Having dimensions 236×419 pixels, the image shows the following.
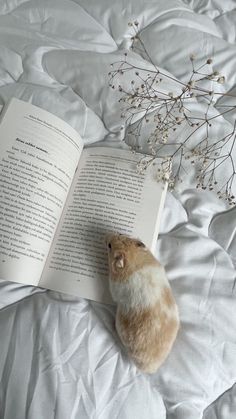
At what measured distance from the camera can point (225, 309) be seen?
63 centimetres

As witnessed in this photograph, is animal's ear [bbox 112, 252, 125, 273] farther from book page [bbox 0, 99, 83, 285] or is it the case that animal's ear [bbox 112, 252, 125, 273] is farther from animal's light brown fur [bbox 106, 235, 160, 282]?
book page [bbox 0, 99, 83, 285]

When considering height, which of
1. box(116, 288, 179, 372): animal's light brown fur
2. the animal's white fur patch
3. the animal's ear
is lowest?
box(116, 288, 179, 372): animal's light brown fur

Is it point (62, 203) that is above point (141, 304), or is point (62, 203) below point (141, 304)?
above

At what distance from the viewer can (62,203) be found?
71 cm

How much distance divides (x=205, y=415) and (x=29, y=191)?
423 millimetres

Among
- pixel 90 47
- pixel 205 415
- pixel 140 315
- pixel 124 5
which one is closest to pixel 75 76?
pixel 90 47

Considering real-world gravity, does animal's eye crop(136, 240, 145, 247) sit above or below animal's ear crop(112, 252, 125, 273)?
above

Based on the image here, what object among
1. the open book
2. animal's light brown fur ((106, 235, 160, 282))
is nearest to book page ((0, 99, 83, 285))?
the open book

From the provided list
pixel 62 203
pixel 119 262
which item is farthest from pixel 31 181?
pixel 119 262

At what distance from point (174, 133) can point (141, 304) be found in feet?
1.09

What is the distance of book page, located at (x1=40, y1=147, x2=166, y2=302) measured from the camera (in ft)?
2.12

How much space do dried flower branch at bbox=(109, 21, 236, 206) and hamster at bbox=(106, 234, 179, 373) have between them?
17cm

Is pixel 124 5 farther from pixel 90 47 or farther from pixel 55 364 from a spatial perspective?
pixel 55 364

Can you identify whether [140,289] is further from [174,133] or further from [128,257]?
[174,133]
